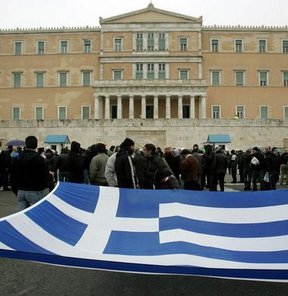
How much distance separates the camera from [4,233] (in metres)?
4.13

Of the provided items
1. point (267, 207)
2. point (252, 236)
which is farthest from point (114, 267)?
point (267, 207)

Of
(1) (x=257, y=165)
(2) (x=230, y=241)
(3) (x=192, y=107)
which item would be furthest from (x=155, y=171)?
(3) (x=192, y=107)

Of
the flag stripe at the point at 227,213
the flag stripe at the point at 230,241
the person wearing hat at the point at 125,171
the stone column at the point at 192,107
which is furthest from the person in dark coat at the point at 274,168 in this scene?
the stone column at the point at 192,107

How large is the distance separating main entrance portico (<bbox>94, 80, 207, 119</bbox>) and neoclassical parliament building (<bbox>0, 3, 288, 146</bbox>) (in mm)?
537

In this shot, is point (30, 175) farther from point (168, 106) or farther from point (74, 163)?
point (168, 106)

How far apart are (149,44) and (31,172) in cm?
4766

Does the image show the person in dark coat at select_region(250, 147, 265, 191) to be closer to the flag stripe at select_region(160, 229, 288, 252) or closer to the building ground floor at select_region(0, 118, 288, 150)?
the flag stripe at select_region(160, 229, 288, 252)

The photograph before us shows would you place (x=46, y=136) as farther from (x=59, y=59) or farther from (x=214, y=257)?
(x=214, y=257)

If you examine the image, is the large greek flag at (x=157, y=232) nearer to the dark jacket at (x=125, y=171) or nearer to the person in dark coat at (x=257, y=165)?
the dark jacket at (x=125, y=171)

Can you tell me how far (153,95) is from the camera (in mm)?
47500

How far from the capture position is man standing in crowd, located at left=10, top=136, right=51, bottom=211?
6238 mm

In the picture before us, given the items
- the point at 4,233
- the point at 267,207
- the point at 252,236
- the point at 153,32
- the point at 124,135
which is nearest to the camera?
the point at 4,233

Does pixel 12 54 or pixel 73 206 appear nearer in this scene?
pixel 73 206

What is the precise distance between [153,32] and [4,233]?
50185mm
